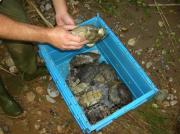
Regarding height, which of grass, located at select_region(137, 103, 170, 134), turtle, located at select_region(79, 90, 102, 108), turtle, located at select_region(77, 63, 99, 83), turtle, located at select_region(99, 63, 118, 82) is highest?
turtle, located at select_region(77, 63, 99, 83)

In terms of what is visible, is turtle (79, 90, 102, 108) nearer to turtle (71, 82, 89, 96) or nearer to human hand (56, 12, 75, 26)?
turtle (71, 82, 89, 96)

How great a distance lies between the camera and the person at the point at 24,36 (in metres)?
1.87

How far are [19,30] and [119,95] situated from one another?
1.02 m

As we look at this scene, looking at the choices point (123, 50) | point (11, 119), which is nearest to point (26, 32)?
point (123, 50)

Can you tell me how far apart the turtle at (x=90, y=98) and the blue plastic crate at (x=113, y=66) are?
0.16m

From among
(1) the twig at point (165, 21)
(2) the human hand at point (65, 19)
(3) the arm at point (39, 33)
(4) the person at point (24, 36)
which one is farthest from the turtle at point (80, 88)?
(1) the twig at point (165, 21)

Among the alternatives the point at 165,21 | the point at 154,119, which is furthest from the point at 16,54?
the point at 165,21

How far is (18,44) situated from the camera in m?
2.42

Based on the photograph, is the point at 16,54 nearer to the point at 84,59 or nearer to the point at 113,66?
the point at 84,59

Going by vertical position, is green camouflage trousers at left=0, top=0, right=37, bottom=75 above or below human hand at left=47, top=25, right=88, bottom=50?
above

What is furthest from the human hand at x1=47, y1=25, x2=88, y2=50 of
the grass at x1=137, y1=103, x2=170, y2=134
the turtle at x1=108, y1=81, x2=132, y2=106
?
the grass at x1=137, y1=103, x2=170, y2=134

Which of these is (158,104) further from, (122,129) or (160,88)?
(122,129)

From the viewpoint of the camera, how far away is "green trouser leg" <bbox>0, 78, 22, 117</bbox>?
8.47 ft

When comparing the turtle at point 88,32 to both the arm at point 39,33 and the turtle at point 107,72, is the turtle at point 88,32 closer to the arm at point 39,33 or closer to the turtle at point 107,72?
the arm at point 39,33
